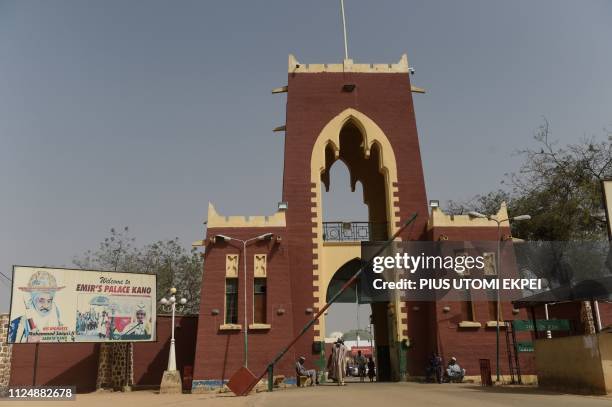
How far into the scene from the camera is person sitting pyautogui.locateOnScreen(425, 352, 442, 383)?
22.9m

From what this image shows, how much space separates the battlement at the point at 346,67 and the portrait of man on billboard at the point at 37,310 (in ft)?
51.4

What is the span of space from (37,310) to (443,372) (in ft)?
56.9

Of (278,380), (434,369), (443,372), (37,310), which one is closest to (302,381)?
(278,380)

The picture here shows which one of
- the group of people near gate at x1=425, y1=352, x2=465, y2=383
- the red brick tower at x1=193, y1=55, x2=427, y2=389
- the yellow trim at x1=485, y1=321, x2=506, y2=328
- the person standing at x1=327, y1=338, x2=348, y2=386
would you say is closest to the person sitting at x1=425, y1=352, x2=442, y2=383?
the group of people near gate at x1=425, y1=352, x2=465, y2=383

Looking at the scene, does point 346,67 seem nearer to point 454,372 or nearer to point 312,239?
point 312,239

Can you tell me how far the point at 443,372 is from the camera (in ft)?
76.1

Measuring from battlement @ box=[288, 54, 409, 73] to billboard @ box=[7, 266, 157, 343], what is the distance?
13110 mm

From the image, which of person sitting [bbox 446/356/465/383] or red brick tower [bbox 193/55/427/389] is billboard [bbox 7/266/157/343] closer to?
red brick tower [bbox 193/55/427/389]

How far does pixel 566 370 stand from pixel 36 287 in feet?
66.8

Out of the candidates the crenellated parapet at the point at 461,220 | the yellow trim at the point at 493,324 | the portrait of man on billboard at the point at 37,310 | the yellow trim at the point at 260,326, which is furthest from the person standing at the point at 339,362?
the portrait of man on billboard at the point at 37,310

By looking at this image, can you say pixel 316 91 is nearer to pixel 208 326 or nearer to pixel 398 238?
pixel 398 238

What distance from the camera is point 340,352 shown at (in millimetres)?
21828

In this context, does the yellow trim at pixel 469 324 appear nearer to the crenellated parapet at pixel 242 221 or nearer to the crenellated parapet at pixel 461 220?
the crenellated parapet at pixel 461 220

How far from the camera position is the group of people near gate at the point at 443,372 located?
74.9 feet
